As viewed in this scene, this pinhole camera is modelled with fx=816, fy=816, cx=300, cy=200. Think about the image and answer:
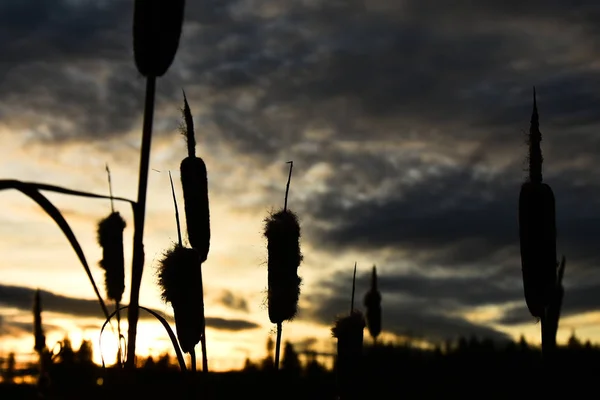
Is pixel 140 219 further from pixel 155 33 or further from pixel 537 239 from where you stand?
pixel 537 239

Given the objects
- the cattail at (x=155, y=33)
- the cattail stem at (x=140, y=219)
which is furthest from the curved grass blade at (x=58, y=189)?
the cattail at (x=155, y=33)

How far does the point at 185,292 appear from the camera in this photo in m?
4.90

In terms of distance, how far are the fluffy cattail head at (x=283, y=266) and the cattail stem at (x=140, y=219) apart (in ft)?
8.72

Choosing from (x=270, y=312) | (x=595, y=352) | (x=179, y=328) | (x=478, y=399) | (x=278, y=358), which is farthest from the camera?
(x=595, y=352)

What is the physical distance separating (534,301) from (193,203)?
2016 millimetres

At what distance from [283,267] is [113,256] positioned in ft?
5.63

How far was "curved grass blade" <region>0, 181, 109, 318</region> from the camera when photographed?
111 inches

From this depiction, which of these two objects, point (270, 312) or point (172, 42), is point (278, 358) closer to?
point (270, 312)

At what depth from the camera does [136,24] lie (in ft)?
9.34

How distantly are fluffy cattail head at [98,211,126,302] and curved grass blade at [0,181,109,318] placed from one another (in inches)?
131

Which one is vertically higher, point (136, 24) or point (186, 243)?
point (136, 24)

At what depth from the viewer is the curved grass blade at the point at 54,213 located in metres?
2.83

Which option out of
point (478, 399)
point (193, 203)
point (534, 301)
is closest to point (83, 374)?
point (193, 203)

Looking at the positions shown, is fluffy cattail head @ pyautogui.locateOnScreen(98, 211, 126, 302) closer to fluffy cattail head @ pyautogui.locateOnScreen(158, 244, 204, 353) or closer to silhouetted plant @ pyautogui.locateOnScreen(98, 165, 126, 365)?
silhouetted plant @ pyautogui.locateOnScreen(98, 165, 126, 365)
